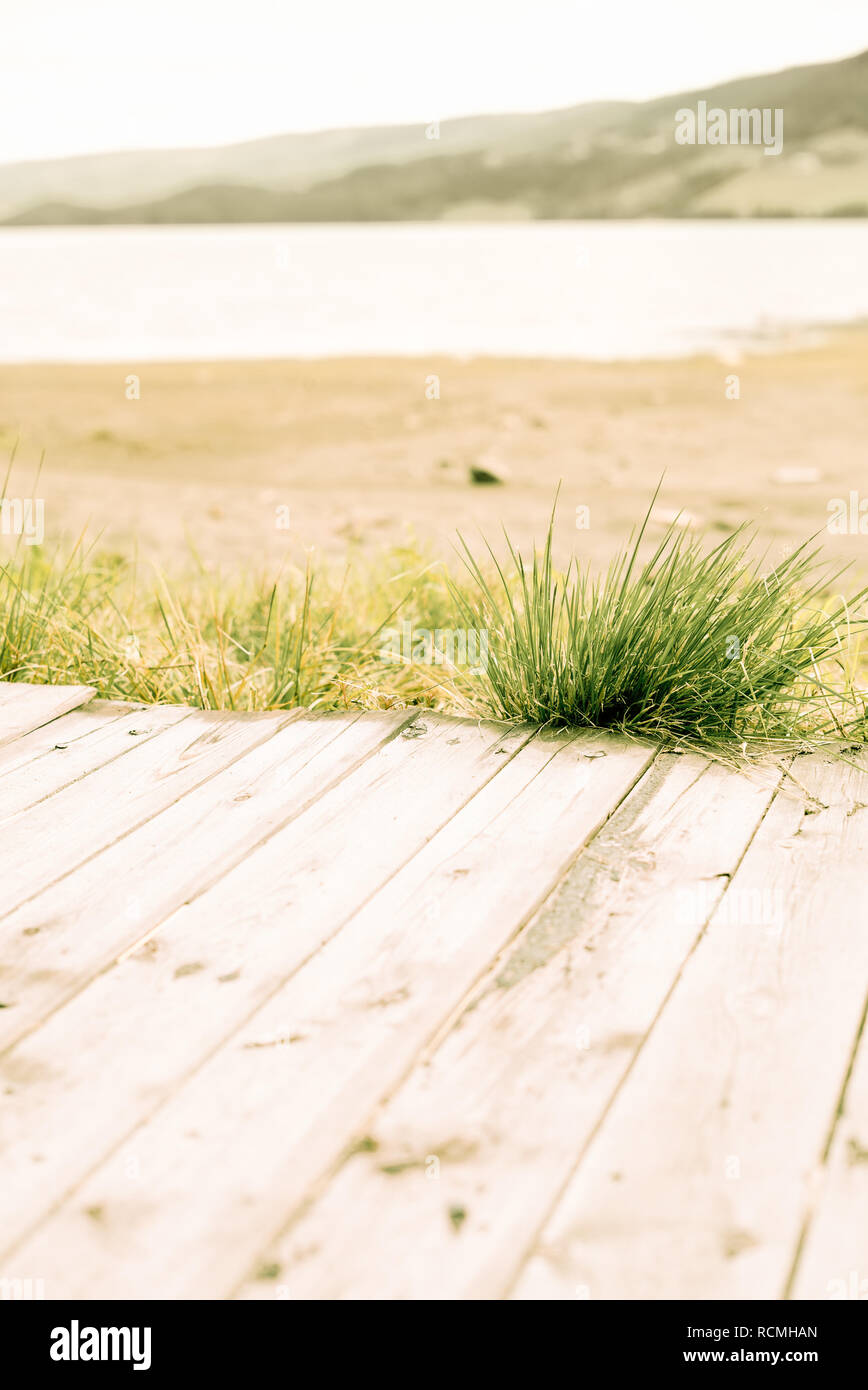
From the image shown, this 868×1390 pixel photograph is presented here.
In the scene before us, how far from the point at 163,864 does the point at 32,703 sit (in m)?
0.95

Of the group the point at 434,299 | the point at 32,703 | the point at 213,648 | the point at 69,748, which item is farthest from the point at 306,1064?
the point at 434,299

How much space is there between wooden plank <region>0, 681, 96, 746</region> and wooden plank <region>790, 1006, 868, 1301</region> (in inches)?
74.8

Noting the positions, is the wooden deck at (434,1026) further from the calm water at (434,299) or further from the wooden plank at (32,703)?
the calm water at (434,299)

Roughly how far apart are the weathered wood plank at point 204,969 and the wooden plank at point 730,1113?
1.72ft

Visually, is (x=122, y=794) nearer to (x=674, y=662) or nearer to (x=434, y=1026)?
(x=434, y=1026)

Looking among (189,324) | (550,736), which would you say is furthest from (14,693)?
(189,324)

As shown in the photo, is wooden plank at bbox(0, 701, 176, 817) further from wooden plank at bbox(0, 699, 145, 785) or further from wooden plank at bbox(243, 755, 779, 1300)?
wooden plank at bbox(243, 755, 779, 1300)

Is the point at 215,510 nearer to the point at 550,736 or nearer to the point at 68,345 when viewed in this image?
the point at 550,736

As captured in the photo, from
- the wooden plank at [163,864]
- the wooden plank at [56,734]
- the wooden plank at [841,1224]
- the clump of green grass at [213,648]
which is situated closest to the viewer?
the wooden plank at [841,1224]

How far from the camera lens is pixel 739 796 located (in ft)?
7.84

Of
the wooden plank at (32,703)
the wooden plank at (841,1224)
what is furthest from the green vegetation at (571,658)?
the wooden plank at (841,1224)

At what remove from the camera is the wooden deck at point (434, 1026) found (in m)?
1.32

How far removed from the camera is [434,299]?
2905 cm

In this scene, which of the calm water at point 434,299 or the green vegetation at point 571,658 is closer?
the green vegetation at point 571,658
